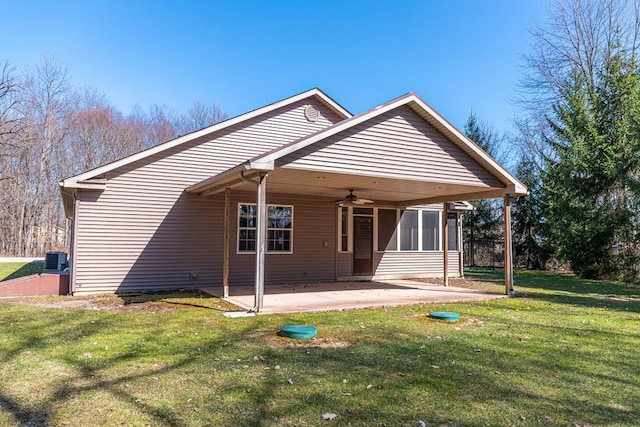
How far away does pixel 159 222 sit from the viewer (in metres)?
10.0

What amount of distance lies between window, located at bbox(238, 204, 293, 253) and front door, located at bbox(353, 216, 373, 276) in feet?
7.89

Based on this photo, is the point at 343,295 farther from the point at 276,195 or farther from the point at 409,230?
the point at 409,230

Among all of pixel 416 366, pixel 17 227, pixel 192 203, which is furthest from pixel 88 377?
pixel 17 227

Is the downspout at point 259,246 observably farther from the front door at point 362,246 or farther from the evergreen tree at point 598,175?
the evergreen tree at point 598,175

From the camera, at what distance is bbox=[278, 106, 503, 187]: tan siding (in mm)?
7527

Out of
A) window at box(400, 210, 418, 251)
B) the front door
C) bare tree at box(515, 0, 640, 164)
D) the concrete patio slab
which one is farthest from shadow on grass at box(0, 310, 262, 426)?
bare tree at box(515, 0, 640, 164)

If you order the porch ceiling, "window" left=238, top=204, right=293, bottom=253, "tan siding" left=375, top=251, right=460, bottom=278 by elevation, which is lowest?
"tan siding" left=375, top=251, right=460, bottom=278

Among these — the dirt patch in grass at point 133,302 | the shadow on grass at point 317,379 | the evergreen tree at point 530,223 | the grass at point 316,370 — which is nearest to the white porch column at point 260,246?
the grass at point 316,370

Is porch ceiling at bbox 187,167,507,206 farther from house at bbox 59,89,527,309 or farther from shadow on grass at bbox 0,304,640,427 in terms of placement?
shadow on grass at bbox 0,304,640,427

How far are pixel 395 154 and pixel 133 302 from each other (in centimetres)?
616

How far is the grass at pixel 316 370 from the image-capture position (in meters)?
3.08

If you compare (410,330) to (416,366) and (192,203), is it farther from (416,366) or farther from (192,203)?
(192,203)

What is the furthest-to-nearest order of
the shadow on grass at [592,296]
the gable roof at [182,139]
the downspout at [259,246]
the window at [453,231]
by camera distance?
the window at [453,231] → the gable roof at [182,139] → the shadow on grass at [592,296] → the downspout at [259,246]

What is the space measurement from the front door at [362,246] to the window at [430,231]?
86.9 inches
